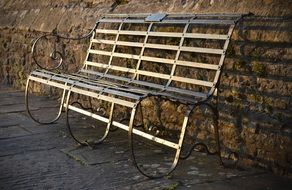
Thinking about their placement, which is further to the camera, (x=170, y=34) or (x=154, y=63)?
(x=154, y=63)

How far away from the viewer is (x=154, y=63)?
385 cm

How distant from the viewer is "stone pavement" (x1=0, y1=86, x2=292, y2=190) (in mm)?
2729

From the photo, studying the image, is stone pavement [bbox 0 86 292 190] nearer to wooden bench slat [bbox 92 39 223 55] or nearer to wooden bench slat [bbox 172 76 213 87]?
wooden bench slat [bbox 172 76 213 87]

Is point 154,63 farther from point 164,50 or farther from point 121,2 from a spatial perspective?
point 121,2

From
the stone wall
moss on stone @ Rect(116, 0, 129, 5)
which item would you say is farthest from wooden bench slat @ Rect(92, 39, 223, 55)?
moss on stone @ Rect(116, 0, 129, 5)

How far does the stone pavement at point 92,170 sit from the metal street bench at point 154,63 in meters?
0.11

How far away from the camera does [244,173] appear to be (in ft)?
9.70

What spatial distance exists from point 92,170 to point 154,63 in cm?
125

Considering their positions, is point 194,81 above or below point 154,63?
below

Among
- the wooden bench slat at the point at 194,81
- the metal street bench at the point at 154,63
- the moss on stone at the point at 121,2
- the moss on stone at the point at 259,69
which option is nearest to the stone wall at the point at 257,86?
the moss on stone at the point at 259,69

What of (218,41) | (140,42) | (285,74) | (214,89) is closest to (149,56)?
(140,42)

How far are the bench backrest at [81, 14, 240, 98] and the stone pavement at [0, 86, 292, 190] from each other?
1.77 feet

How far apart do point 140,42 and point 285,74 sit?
154 centimetres

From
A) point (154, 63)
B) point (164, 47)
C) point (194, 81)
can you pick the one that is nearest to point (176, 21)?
point (164, 47)
